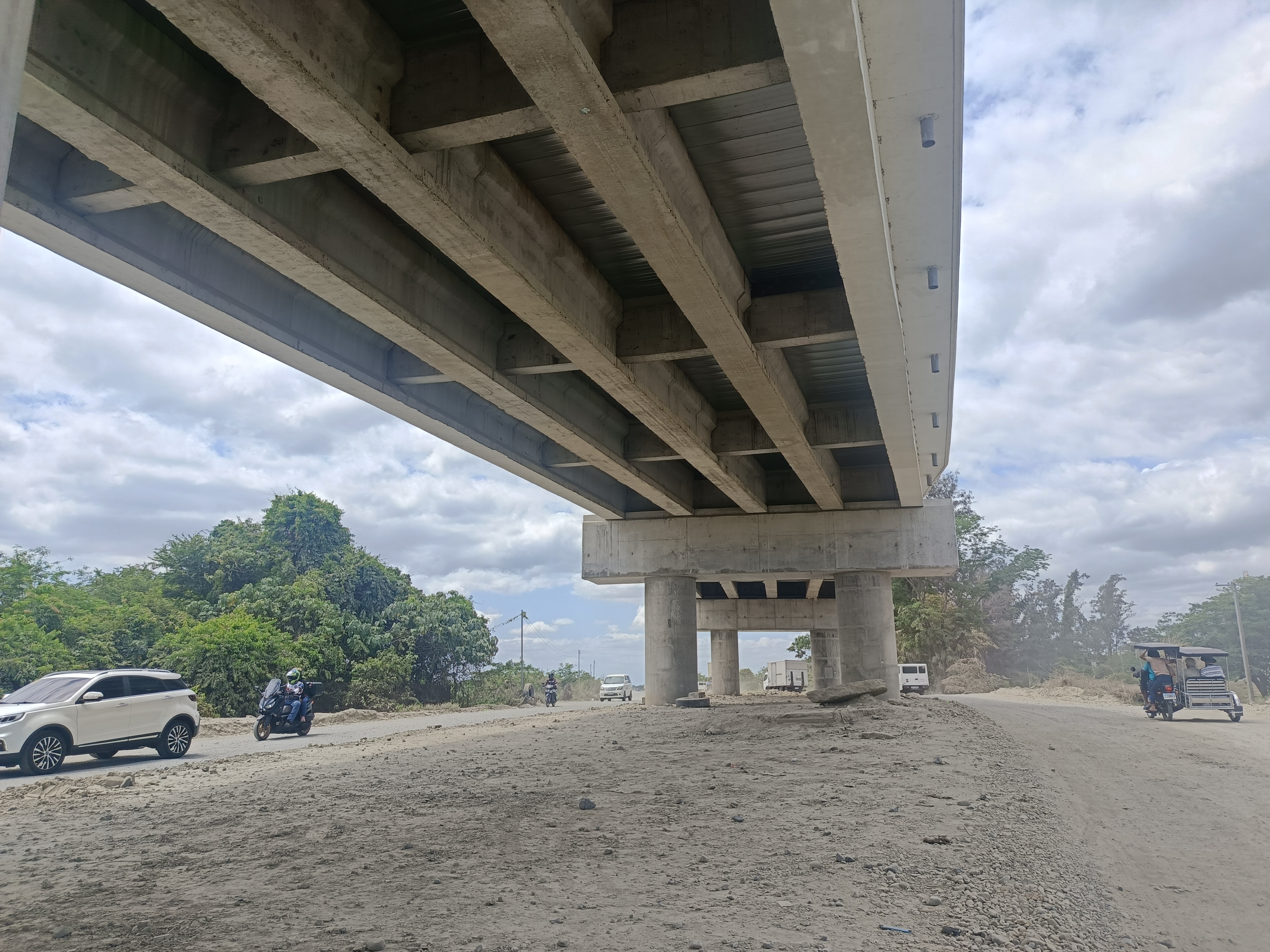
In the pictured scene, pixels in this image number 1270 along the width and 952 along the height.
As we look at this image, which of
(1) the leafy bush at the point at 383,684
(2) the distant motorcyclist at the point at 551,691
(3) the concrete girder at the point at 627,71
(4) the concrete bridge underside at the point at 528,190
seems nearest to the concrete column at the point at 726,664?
(2) the distant motorcyclist at the point at 551,691

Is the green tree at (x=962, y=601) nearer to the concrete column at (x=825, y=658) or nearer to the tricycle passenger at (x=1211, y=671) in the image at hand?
the concrete column at (x=825, y=658)

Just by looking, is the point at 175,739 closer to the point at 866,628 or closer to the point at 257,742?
the point at 257,742

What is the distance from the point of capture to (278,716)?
1722 centimetres

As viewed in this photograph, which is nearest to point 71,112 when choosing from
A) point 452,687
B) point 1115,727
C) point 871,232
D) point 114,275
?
point 114,275

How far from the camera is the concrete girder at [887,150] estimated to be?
5699 mm

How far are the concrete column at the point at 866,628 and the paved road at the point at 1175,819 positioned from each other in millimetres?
3903

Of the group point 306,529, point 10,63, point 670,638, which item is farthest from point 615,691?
point 10,63

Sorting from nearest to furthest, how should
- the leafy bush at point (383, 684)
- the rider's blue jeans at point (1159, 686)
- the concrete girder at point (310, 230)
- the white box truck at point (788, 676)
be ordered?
the concrete girder at point (310, 230) → the rider's blue jeans at point (1159, 686) → the leafy bush at point (383, 684) → the white box truck at point (788, 676)

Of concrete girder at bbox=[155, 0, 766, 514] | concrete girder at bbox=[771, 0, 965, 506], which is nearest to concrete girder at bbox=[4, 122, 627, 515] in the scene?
concrete girder at bbox=[155, 0, 766, 514]

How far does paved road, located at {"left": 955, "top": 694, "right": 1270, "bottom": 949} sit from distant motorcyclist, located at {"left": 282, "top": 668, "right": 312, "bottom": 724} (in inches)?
560

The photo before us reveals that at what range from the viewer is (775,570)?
2103cm

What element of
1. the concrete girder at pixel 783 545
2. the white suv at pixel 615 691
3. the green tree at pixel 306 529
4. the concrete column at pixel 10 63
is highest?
the green tree at pixel 306 529

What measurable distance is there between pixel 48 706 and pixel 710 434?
1178cm

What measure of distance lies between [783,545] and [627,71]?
16249mm
